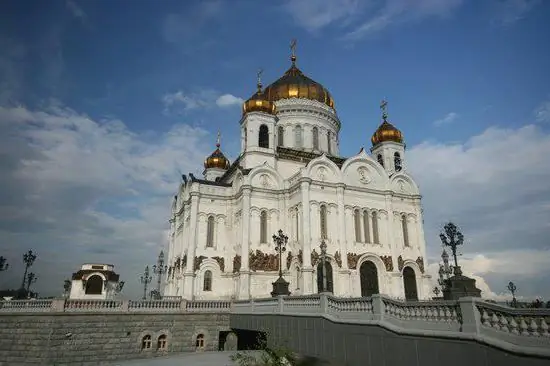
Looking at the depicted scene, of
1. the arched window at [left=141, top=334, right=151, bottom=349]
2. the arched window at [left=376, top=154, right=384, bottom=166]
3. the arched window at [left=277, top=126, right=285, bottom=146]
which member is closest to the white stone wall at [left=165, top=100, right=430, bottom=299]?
the arched window at [left=376, top=154, right=384, bottom=166]

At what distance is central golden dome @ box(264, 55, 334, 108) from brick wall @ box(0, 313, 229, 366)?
23478 millimetres

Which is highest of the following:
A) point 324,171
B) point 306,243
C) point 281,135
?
point 281,135

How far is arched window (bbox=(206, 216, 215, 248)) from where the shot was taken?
29266mm

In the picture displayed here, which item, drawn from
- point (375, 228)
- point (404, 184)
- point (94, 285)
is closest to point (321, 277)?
point (375, 228)

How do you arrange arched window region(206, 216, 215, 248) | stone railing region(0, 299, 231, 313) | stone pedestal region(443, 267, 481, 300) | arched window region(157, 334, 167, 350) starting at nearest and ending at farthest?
stone pedestal region(443, 267, 481, 300), stone railing region(0, 299, 231, 313), arched window region(157, 334, 167, 350), arched window region(206, 216, 215, 248)

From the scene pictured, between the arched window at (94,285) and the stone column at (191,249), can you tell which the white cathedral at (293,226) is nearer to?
the stone column at (191,249)

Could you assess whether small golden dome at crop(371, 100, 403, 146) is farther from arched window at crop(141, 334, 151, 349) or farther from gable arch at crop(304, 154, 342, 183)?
arched window at crop(141, 334, 151, 349)

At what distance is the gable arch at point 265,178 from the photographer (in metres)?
29.7

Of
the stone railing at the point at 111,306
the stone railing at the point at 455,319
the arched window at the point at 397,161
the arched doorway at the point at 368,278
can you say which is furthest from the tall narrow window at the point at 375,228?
the stone railing at the point at 455,319

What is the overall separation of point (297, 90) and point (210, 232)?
1718 cm

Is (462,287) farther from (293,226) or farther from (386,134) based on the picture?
(386,134)

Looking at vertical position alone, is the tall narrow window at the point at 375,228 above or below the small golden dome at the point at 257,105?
below

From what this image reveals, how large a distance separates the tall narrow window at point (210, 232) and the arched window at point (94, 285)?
12.6 meters

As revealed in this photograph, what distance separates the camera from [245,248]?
2752 centimetres
